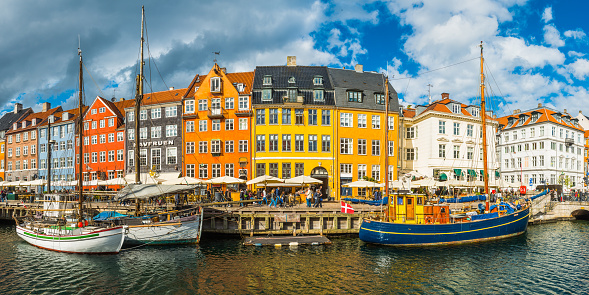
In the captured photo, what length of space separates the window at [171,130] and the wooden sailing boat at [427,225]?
34.1 metres

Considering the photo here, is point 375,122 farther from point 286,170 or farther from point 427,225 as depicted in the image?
point 427,225

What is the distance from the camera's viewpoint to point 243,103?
51531 mm

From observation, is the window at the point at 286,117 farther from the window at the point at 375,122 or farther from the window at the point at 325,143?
the window at the point at 375,122

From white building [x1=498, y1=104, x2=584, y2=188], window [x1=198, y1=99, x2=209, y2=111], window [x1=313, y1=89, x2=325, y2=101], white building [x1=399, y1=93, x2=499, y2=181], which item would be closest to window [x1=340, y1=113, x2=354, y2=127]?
window [x1=313, y1=89, x2=325, y2=101]

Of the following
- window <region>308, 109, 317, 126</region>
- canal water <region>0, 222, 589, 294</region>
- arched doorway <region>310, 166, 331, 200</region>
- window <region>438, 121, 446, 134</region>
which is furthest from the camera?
window <region>438, 121, 446, 134</region>

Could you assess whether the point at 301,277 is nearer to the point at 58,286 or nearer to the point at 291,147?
the point at 58,286

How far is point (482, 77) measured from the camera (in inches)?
1481

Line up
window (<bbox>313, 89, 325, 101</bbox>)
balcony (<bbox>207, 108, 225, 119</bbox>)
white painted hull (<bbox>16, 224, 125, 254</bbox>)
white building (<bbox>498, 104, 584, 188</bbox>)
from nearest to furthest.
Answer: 1. white painted hull (<bbox>16, 224, 125, 254</bbox>)
2. window (<bbox>313, 89, 325, 101</bbox>)
3. balcony (<bbox>207, 108, 225, 119</bbox>)
4. white building (<bbox>498, 104, 584, 188</bbox>)

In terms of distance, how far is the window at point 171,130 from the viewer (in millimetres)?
54188

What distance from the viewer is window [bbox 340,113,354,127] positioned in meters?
51.1

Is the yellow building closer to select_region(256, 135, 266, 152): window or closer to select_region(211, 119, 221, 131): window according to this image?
select_region(256, 135, 266, 152): window

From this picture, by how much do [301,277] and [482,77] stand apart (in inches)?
1123

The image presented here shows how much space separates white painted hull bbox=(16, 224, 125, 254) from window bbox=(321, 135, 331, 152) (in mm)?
28963

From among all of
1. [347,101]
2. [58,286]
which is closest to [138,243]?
[58,286]
